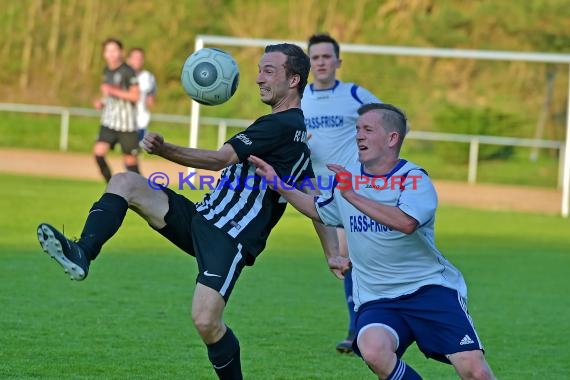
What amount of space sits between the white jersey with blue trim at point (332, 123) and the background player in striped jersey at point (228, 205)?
8.43 feet

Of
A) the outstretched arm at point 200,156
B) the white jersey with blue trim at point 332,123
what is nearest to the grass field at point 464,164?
the white jersey with blue trim at point 332,123

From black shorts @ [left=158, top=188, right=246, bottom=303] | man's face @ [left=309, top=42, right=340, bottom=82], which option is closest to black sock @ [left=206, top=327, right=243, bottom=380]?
black shorts @ [left=158, top=188, right=246, bottom=303]

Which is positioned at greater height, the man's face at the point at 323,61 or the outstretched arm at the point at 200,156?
the man's face at the point at 323,61

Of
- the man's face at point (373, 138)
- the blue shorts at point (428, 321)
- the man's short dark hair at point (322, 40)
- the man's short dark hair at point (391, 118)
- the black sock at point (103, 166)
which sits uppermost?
the man's short dark hair at point (322, 40)

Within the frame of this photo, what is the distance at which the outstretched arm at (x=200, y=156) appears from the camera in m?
5.52

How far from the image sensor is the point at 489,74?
29.3 metres

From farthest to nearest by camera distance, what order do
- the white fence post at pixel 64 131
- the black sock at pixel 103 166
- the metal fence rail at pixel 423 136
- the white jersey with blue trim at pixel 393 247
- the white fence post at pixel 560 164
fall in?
1. the white fence post at pixel 64 131
2. the white fence post at pixel 560 164
3. the metal fence rail at pixel 423 136
4. the black sock at pixel 103 166
5. the white jersey with blue trim at pixel 393 247

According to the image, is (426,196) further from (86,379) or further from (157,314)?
(157,314)

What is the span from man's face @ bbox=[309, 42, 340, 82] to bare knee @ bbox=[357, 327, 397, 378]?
3.85 m

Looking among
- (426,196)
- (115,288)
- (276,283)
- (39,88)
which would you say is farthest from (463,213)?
(39,88)

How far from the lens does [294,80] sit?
239 inches

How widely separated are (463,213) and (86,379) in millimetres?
13411

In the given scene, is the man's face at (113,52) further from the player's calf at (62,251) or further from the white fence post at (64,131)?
the player's calf at (62,251)

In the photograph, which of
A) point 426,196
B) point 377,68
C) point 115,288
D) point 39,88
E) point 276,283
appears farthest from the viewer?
point 39,88
